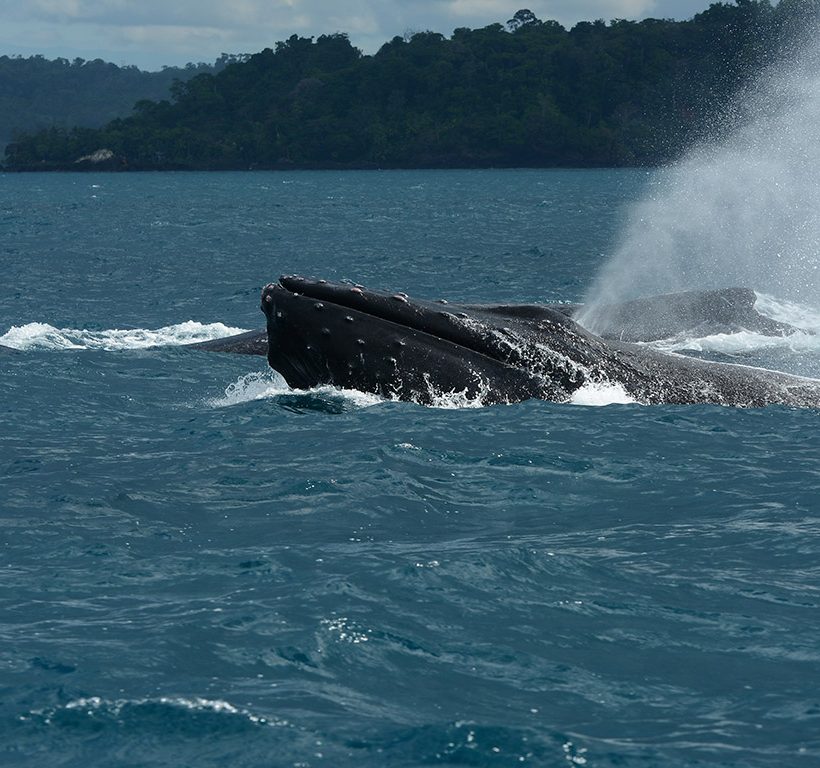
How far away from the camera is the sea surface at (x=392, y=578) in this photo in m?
8.77

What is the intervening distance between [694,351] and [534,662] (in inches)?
702

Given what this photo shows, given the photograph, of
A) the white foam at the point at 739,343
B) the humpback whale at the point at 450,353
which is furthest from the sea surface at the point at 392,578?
the white foam at the point at 739,343

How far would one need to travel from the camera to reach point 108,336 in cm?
2817

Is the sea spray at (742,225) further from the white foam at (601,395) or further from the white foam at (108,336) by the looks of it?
the white foam at (601,395)

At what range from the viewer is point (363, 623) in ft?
34.0

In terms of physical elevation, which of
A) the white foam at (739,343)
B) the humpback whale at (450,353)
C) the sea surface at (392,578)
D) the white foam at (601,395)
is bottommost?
the sea surface at (392,578)

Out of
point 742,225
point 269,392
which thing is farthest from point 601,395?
point 742,225

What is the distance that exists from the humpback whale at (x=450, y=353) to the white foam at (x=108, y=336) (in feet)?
32.4

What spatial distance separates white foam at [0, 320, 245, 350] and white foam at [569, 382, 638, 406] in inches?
418

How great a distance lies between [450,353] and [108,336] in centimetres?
1300

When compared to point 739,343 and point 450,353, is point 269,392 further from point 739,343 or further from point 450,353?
point 739,343

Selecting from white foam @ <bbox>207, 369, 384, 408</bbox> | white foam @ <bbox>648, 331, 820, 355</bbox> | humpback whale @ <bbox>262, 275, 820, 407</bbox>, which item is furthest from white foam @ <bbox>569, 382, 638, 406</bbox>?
white foam @ <bbox>648, 331, 820, 355</bbox>

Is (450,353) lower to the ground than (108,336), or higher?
higher

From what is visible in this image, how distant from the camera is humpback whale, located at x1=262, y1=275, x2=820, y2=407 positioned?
53.8 ft
